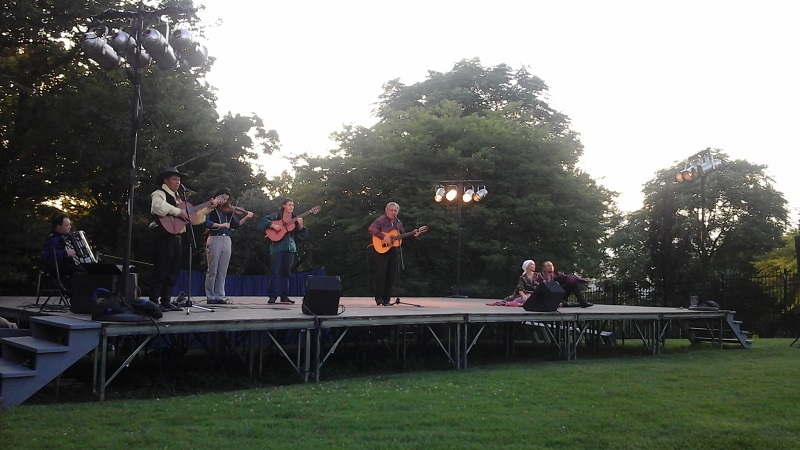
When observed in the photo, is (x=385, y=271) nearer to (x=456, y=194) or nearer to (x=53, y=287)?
(x=53, y=287)

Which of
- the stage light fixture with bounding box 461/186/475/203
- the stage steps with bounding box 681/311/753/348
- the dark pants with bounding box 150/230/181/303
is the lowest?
the stage steps with bounding box 681/311/753/348

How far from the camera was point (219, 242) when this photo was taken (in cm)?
968

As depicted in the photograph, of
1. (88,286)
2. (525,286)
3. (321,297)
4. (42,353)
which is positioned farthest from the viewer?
(525,286)

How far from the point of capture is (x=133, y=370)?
10.1 metres

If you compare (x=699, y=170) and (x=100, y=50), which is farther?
(x=699, y=170)

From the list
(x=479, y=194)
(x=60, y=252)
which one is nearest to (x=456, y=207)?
(x=479, y=194)

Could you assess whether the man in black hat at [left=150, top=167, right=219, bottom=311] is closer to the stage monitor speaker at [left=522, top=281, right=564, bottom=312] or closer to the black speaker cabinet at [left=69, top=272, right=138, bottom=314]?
the black speaker cabinet at [left=69, top=272, right=138, bottom=314]

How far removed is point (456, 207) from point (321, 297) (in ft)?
38.5

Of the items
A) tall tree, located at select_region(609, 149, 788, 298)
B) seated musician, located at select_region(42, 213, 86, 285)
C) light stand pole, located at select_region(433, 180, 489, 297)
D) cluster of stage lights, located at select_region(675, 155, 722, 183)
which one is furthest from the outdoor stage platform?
tall tree, located at select_region(609, 149, 788, 298)

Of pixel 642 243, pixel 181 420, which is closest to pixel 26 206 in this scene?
pixel 181 420

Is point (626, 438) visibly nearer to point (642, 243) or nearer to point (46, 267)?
point (46, 267)

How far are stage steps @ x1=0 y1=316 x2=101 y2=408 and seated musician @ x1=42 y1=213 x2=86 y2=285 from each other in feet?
6.08

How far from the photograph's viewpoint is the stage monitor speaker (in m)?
10.8

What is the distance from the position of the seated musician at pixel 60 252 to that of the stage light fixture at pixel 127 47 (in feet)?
8.41
